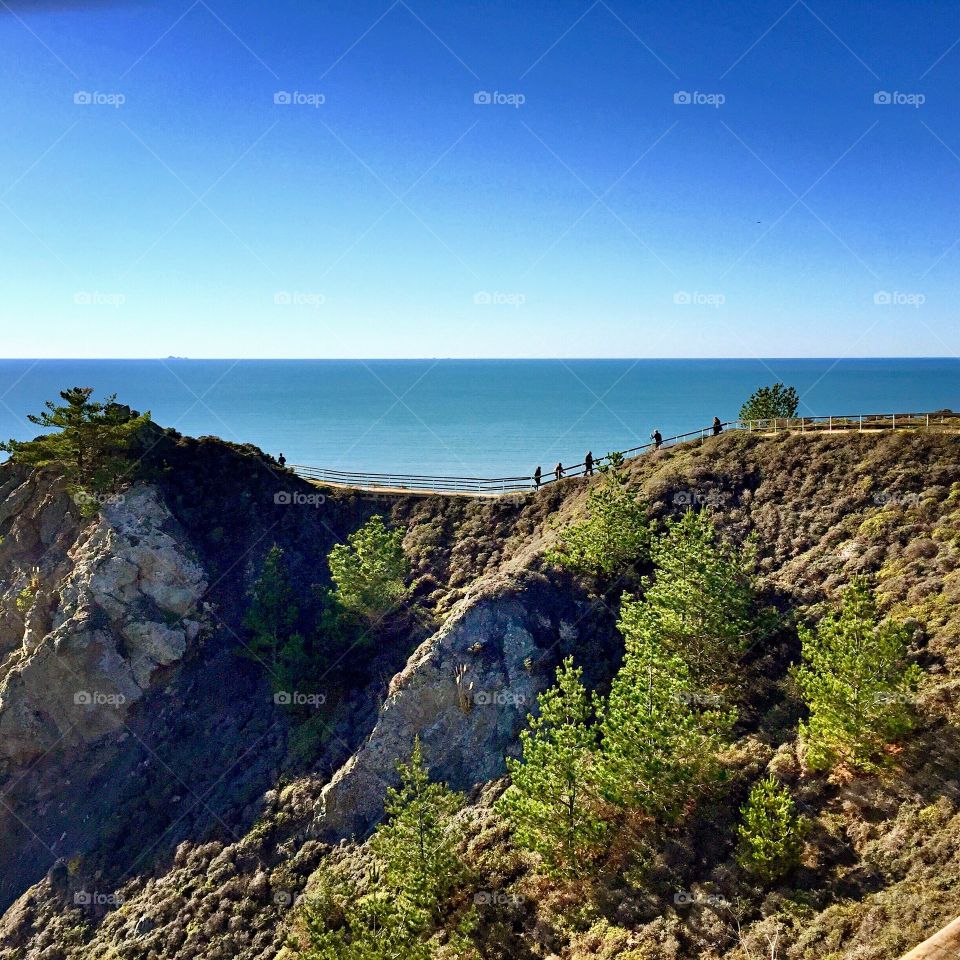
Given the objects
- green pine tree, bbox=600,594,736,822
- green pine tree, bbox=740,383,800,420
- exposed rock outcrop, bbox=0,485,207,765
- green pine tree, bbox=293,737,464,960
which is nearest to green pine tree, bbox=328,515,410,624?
exposed rock outcrop, bbox=0,485,207,765

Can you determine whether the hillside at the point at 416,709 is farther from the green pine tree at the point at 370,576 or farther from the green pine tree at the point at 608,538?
the green pine tree at the point at 370,576

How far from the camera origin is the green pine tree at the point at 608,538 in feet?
113

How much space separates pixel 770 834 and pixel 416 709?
15824 mm

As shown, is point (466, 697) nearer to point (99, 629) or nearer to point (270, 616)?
point (270, 616)

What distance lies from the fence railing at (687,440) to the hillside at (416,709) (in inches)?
62.6

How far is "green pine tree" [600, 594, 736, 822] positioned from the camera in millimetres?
22484

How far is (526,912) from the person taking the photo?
22766 mm

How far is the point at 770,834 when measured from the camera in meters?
20.2

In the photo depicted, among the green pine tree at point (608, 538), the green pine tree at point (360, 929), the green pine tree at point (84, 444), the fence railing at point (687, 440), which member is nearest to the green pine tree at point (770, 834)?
the green pine tree at point (360, 929)

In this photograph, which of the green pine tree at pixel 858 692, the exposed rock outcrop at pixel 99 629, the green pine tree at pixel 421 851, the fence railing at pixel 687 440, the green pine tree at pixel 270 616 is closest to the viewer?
the green pine tree at pixel 858 692

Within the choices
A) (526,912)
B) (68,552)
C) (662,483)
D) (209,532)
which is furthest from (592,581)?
(68,552)

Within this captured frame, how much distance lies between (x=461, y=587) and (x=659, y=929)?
2121cm

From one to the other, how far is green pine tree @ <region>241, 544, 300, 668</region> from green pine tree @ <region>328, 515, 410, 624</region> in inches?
120

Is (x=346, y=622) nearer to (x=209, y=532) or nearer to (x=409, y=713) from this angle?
(x=409, y=713)
